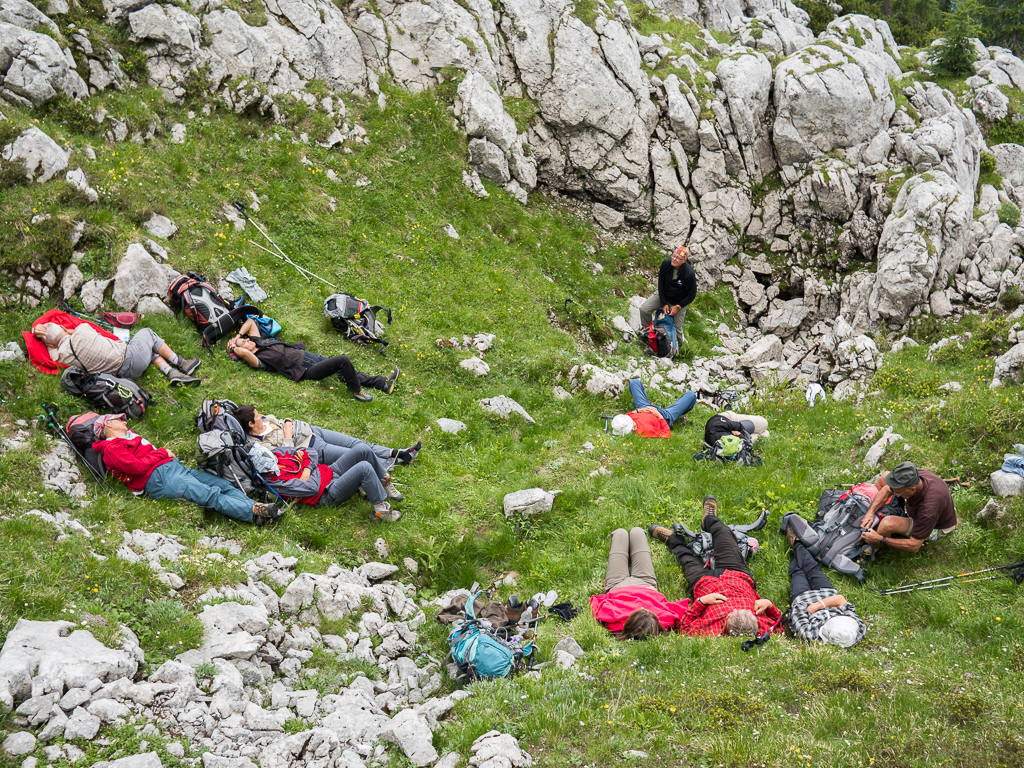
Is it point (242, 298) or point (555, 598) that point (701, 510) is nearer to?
point (555, 598)

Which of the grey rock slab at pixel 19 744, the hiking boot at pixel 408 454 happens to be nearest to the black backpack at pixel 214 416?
the hiking boot at pixel 408 454

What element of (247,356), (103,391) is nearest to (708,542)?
(247,356)

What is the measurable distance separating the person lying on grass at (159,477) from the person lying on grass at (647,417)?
7.87m

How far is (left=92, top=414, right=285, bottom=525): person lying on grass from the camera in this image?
8.80m

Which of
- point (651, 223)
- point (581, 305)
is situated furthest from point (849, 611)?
point (651, 223)

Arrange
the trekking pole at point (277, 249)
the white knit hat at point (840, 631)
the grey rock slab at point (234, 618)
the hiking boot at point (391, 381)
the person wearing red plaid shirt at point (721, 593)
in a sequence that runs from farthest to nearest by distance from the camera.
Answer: the trekking pole at point (277, 249) < the hiking boot at point (391, 381) < the person wearing red plaid shirt at point (721, 593) < the white knit hat at point (840, 631) < the grey rock slab at point (234, 618)

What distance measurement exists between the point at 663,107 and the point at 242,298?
19.5 m

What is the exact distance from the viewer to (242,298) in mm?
13945

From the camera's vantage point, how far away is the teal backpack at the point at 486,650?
720cm

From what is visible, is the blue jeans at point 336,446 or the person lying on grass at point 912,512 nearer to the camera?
the person lying on grass at point 912,512

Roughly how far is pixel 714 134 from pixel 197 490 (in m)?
24.3

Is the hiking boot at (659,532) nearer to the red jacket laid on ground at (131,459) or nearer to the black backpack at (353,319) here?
the black backpack at (353,319)

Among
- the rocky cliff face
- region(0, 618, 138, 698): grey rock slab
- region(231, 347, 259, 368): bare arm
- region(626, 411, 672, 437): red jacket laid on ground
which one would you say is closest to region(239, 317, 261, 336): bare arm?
region(231, 347, 259, 368): bare arm

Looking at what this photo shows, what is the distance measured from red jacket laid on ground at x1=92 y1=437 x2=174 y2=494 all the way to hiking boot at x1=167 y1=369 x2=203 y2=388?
2483 millimetres
